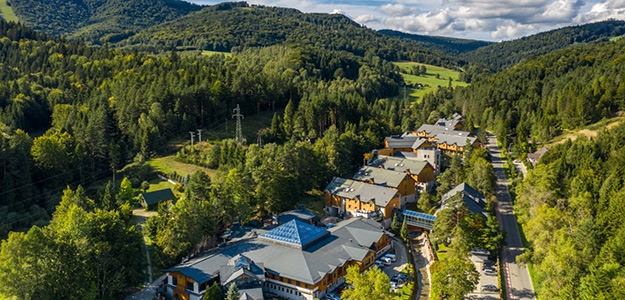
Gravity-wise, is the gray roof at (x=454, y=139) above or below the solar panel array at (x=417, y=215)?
above

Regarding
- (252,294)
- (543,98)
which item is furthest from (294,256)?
(543,98)

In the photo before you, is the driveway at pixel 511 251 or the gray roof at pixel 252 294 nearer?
the gray roof at pixel 252 294

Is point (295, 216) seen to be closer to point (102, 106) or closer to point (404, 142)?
point (404, 142)

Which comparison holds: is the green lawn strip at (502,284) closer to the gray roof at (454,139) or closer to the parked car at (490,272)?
the parked car at (490,272)

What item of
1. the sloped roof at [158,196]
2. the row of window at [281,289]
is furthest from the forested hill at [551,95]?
the sloped roof at [158,196]

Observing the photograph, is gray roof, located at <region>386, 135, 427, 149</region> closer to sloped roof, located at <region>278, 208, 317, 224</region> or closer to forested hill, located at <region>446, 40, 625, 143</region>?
forested hill, located at <region>446, 40, 625, 143</region>

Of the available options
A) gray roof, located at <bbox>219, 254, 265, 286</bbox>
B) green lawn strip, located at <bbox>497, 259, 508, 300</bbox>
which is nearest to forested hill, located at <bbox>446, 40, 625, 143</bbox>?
green lawn strip, located at <bbox>497, 259, 508, 300</bbox>
